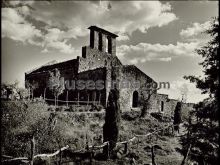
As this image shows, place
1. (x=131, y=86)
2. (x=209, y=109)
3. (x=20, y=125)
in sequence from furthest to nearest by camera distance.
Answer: (x=131, y=86)
(x=20, y=125)
(x=209, y=109)

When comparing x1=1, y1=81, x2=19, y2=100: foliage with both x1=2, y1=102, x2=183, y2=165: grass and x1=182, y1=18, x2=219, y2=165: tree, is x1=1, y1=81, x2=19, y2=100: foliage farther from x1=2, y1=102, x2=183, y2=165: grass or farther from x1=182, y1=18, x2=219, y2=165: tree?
x1=182, y1=18, x2=219, y2=165: tree

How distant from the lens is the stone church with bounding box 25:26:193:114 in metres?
33.8

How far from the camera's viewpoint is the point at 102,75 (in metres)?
33.6

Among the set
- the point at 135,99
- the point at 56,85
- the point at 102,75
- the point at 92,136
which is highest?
the point at 102,75

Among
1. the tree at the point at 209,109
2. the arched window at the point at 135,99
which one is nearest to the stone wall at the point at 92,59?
the arched window at the point at 135,99

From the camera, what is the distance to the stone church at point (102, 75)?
33.8m

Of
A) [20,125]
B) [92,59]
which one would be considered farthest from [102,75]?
[20,125]

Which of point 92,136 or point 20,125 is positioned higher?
point 20,125

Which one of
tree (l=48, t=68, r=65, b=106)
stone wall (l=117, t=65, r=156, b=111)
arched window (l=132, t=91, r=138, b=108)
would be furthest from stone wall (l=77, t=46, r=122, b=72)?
arched window (l=132, t=91, r=138, b=108)

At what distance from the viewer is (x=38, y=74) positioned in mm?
41125

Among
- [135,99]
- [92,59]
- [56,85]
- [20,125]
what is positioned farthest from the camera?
[135,99]

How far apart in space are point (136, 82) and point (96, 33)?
9.13 m

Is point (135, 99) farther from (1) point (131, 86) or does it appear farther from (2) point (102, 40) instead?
(2) point (102, 40)

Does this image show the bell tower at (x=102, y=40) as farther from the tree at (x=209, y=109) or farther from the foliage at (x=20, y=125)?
the tree at (x=209, y=109)
